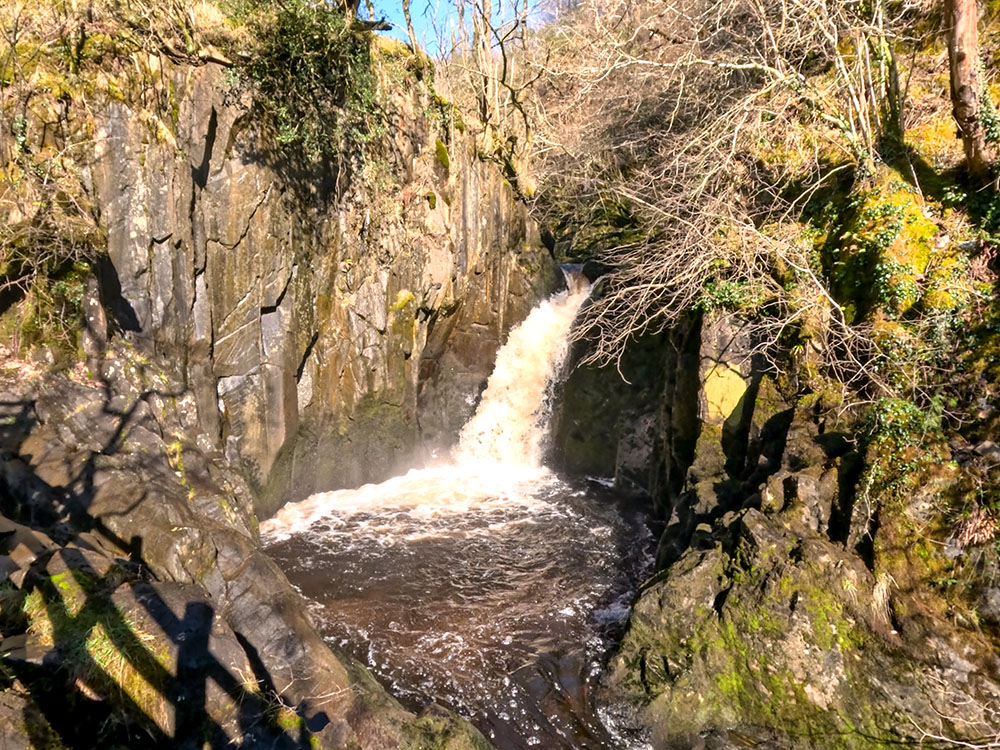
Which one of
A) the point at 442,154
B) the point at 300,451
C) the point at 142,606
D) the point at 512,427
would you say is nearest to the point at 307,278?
the point at 300,451

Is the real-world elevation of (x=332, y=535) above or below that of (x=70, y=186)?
below

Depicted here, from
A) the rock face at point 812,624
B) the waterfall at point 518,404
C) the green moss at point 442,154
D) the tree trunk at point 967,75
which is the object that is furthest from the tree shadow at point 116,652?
the tree trunk at point 967,75

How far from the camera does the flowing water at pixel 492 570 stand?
6.02 meters

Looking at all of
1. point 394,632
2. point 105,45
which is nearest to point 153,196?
point 105,45

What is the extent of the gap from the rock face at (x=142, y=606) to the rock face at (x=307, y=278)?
1.75 metres

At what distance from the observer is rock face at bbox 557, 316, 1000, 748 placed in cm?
505

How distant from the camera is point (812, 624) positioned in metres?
5.56

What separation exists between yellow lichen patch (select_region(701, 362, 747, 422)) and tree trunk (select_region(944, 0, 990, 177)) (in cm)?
377

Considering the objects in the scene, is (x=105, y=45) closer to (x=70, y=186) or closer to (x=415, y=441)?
(x=70, y=186)

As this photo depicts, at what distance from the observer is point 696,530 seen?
7.07 metres

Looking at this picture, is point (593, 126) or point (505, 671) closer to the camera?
point (505, 671)

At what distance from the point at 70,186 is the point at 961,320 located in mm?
10105

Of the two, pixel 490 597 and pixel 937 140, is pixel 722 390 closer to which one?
pixel 490 597

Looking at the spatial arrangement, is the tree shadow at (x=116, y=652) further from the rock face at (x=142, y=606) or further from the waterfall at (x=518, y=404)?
the waterfall at (x=518, y=404)
